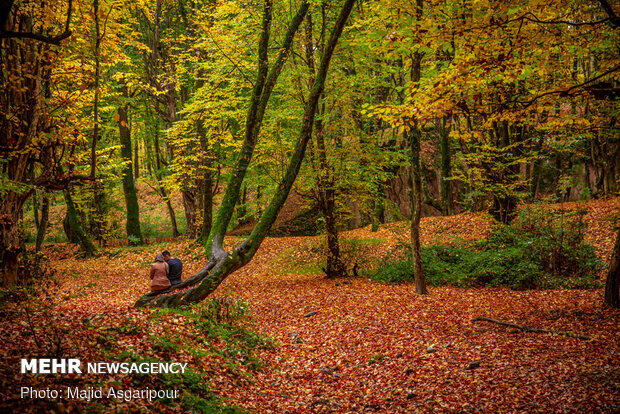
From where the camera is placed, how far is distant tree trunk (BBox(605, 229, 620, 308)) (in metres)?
7.14

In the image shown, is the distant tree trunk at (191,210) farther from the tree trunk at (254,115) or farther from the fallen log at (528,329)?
the fallen log at (528,329)

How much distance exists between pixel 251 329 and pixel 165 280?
2.56 meters

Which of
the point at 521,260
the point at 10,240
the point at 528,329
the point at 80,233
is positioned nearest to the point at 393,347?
the point at 528,329

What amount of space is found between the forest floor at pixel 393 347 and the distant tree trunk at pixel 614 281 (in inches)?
9.7

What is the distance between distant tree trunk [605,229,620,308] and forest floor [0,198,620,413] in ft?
0.81

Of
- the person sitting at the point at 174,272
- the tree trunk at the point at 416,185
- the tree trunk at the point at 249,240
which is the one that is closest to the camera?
the tree trunk at the point at 249,240

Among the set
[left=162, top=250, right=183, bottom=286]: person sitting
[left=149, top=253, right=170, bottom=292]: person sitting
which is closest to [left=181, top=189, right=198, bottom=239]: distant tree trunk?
[left=162, top=250, right=183, bottom=286]: person sitting

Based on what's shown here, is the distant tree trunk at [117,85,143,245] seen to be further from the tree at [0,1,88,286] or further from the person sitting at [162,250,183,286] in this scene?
the person sitting at [162,250,183,286]

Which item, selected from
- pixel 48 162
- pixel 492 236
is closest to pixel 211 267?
pixel 48 162

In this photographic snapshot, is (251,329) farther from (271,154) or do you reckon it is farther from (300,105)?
(300,105)

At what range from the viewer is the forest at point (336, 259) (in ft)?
16.3

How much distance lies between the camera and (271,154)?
12469 millimetres

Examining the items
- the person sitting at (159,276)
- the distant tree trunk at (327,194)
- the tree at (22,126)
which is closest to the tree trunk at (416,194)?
the distant tree trunk at (327,194)

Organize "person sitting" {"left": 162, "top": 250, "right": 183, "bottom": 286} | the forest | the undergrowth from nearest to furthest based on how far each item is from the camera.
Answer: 1. the forest
2. "person sitting" {"left": 162, "top": 250, "right": 183, "bottom": 286}
3. the undergrowth
